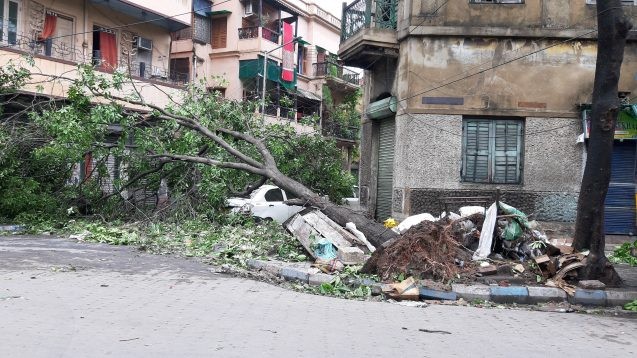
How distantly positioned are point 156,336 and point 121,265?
4.69 m

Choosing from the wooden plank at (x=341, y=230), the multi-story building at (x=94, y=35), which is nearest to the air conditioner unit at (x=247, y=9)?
the multi-story building at (x=94, y=35)

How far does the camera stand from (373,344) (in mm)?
5297

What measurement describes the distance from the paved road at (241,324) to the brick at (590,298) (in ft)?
1.99

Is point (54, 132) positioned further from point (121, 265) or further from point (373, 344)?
point (373, 344)

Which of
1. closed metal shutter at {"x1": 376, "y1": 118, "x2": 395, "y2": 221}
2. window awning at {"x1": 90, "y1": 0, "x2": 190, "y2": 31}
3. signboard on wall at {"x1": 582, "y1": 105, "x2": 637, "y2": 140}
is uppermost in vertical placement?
window awning at {"x1": 90, "y1": 0, "x2": 190, "y2": 31}

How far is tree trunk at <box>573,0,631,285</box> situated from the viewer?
8.16 meters

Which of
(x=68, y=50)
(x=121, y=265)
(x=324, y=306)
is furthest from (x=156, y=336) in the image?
(x=68, y=50)

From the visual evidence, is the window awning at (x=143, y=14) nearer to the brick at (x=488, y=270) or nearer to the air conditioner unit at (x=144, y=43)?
the air conditioner unit at (x=144, y=43)

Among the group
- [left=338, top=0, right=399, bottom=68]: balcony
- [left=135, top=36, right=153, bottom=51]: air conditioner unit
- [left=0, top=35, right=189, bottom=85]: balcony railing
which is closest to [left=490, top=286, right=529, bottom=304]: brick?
[left=338, top=0, right=399, bottom=68]: balcony

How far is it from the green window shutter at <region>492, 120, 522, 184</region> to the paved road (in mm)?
5953

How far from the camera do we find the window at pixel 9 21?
61.7 feet

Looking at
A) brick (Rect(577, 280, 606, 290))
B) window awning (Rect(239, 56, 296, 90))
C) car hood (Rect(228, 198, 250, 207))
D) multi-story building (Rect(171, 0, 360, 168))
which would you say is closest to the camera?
brick (Rect(577, 280, 606, 290))

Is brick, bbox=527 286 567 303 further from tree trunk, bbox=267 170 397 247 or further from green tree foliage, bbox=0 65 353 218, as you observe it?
green tree foliage, bbox=0 65 353 218

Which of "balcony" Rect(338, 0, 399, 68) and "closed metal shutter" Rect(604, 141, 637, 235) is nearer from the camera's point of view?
"closed metal shutter" Rect(604, 141, 637, 235)
